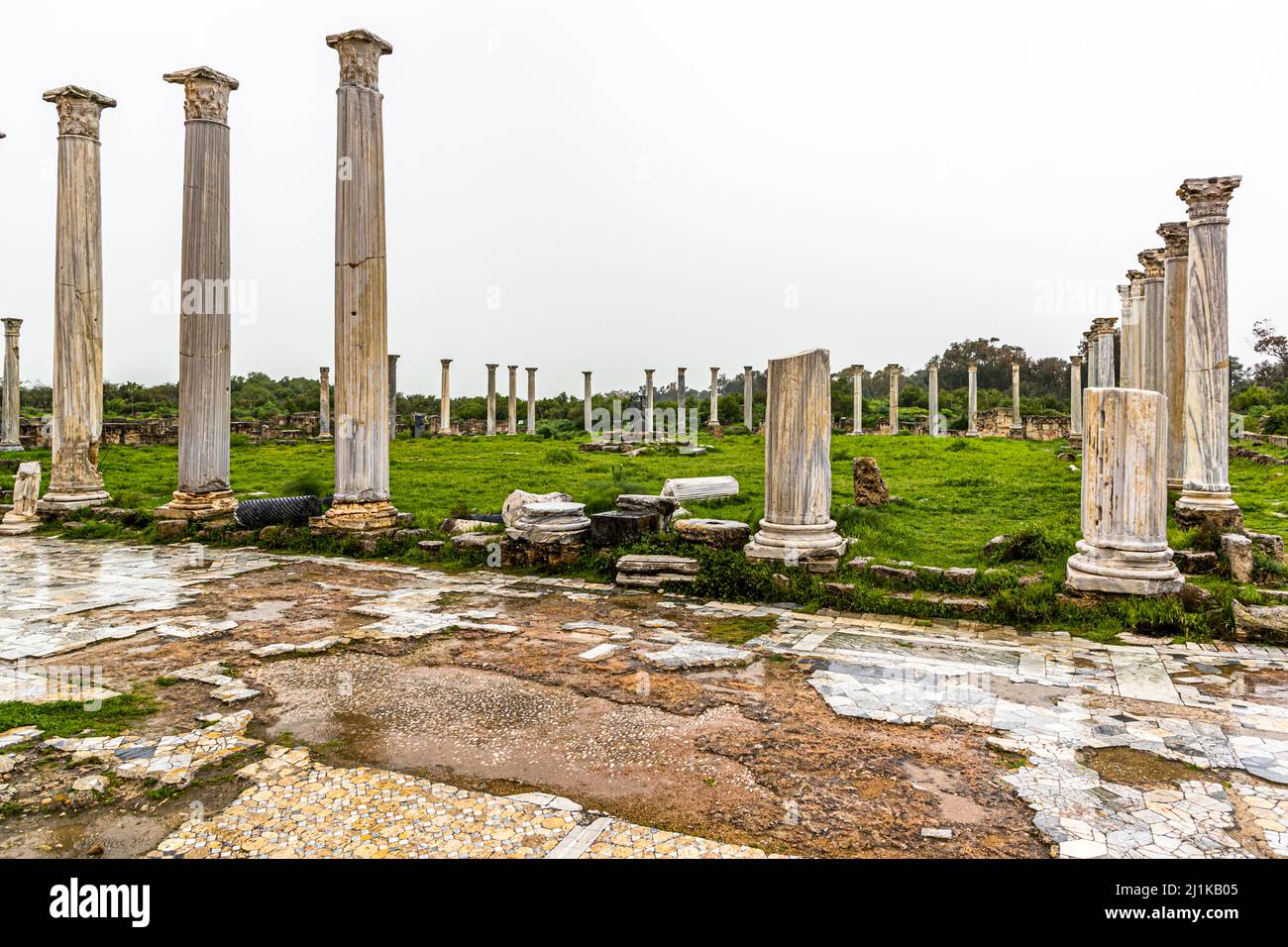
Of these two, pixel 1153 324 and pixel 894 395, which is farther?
pixel 894 395

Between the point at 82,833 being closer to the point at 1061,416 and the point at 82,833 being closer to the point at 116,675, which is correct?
the point at 116,675

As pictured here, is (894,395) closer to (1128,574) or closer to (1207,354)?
(1207,354)

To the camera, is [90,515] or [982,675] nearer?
[982,675]

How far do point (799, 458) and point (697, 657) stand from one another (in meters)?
3.38

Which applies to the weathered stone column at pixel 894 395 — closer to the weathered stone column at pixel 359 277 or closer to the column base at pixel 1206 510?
the column base at pixel 1206 510

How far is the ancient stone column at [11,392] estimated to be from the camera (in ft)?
93.4

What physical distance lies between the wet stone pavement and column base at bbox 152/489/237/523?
3.61 metres

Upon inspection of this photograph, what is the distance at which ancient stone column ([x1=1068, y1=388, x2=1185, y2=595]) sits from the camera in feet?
23.2

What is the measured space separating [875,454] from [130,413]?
34.9m

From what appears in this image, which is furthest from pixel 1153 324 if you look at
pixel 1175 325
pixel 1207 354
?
pixel 1207 354

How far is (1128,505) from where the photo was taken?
723cm

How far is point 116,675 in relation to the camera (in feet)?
17.6

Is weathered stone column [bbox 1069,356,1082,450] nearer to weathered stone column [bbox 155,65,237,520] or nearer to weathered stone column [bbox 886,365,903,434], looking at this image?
weathered stone column [bbox 886,365,903,434]
